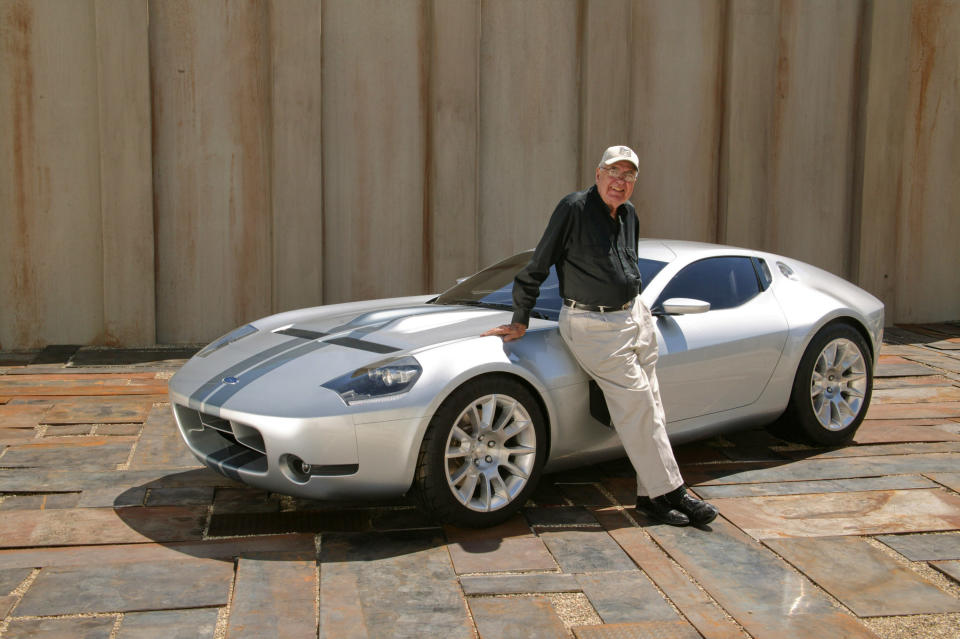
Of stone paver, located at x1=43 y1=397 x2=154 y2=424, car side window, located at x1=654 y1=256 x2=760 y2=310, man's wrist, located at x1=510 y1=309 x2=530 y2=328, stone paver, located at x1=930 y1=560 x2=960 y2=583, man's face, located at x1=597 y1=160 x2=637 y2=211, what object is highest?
man's face, located at x1=597 y1=160 x2=637 y2=211

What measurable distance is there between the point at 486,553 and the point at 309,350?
1.23 m

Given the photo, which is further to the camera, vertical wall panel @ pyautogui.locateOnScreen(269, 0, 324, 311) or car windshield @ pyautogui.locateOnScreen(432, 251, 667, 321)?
vertical wall panel @ pyautogui.locateOnScreen(269, 0, 324, 311)

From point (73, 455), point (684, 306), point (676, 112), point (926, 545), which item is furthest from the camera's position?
point (676, 112)

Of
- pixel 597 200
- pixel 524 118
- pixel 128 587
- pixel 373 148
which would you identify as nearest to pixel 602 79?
pixel 524 118

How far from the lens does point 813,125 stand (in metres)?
9.91

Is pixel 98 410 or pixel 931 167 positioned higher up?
pixel 931 167

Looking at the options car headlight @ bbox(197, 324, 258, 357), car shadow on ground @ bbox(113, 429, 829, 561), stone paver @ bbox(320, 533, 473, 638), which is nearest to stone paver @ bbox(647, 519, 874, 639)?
car shadow on ground @ bbox(113, 429, 829, 561)

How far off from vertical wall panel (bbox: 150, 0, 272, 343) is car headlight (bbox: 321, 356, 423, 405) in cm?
455

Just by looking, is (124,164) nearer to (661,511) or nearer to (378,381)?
(378,381)

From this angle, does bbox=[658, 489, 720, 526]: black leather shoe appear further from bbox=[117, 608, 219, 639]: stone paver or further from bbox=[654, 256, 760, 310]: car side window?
bbox=[117, 608, 219, 639]: stone paver

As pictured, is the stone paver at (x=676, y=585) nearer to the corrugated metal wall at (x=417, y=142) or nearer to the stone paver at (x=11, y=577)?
the stone paver at (x=11, y=577)

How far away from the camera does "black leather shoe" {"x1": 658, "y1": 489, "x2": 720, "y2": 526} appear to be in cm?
448

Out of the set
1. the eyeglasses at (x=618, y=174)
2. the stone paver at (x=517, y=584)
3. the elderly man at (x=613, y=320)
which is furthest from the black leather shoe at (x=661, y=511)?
the eyeglasses at (x=618, y=174)

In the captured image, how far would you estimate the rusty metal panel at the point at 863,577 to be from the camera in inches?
144
